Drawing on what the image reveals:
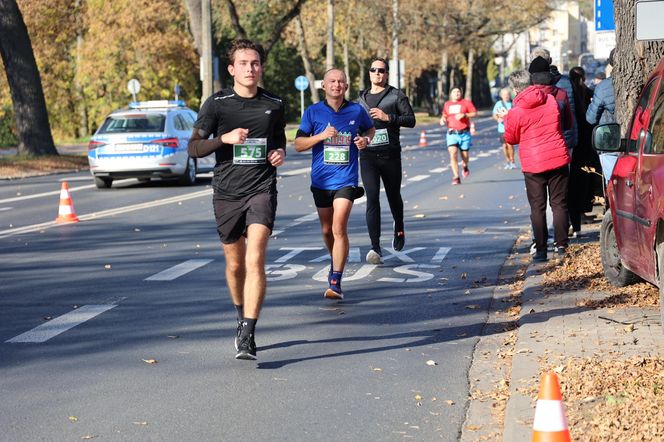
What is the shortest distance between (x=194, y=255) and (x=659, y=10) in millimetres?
6508

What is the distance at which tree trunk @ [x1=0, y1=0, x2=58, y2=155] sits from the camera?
3503cm

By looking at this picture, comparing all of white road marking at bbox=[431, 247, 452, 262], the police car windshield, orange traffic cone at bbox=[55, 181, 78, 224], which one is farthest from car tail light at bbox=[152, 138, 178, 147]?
white road marking at bbox=[431, 247, 452, 262]

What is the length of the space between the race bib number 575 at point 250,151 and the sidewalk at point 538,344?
1785 millimetres

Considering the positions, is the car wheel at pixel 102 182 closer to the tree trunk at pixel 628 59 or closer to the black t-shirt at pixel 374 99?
the black t-shirt at pixel 374 99

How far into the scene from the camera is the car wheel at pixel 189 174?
25.6 m

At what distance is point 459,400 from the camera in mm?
6715

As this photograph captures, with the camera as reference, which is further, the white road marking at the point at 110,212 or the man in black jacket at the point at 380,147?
the white road marking at the point at 110,212

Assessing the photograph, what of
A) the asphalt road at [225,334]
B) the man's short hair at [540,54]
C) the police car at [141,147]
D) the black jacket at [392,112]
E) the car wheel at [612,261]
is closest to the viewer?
the asphalt road at [225,334]

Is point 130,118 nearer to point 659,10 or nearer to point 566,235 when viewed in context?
point 566,235

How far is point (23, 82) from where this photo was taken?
116 feet

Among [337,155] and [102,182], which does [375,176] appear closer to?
[337,155]

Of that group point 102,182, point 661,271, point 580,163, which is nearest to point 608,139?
point 661,271

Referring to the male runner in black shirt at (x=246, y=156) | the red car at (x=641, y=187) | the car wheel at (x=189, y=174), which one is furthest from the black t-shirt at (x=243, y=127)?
the car wheel at (x=189, y=174)

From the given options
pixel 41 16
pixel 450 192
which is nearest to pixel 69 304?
pixel 450 192
